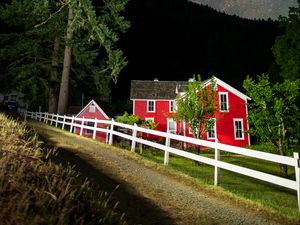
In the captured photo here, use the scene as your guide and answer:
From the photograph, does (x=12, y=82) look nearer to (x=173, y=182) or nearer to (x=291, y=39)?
(x=173, y=182)

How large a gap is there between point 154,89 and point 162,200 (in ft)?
128

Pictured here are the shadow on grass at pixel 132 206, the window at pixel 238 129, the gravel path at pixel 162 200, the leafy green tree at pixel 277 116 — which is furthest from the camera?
the window at pixel 238 129

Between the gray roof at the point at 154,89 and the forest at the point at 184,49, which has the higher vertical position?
the forest at the point at 184,49

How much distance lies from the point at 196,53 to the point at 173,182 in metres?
116

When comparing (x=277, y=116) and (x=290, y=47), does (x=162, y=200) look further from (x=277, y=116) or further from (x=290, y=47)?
(x=290, y=47)

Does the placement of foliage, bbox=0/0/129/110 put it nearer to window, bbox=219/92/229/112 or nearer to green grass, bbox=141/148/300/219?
green grass, bbox=141/148/300/219

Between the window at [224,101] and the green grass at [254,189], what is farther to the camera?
the window at [224,101]

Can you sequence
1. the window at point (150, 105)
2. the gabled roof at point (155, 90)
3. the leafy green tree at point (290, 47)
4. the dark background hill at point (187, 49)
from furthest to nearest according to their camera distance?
the dark background hill at point (187, 49)
the gabled roof at point (155, 90)
the window at point (150, 105)
the leafy green tree at point (290, 47)

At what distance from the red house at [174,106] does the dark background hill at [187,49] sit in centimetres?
4209

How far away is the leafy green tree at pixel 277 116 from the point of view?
65.2ft

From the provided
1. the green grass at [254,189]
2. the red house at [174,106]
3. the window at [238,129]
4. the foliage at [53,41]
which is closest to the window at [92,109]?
the red house at [174,106]

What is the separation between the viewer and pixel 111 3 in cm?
2520

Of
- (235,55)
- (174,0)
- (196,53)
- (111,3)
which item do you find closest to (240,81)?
(235,55)

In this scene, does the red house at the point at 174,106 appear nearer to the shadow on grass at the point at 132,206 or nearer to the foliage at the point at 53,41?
the foliage at the point at 53,41
